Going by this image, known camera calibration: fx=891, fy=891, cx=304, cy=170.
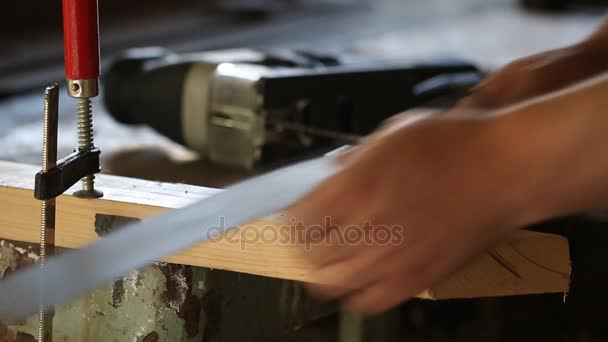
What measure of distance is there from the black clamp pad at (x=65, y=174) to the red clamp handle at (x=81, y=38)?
0.06 metres

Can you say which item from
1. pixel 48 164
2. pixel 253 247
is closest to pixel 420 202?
pixel 253 247

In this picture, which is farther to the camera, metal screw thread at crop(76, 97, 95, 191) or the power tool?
the power tool

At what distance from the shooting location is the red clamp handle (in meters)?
0.60

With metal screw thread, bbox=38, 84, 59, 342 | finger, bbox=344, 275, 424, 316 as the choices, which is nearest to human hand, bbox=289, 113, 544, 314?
finger, bbox=344, 275, 424, 316

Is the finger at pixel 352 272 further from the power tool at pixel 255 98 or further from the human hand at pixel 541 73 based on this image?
the power tool at pixel 255 98

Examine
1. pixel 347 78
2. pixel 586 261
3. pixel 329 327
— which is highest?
pixel 347 78

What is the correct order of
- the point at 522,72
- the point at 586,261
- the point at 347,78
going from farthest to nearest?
the point at 586,261 → the point at 347,78 → the point at 522,72

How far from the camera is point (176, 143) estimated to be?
1.01 meters

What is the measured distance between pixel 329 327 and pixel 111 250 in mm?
1363

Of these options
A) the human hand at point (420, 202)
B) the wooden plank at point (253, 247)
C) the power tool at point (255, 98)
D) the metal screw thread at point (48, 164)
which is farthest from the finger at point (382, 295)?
the power tool at point (255, 98)

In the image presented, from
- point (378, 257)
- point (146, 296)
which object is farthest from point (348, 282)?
point (146, 296)

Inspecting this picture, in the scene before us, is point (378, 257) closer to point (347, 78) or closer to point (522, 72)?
point (522, 72)

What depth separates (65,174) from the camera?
0.61 metres

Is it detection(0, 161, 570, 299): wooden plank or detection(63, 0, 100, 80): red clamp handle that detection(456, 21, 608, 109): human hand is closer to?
detection(0, 161, 570, 299): wooden plank
